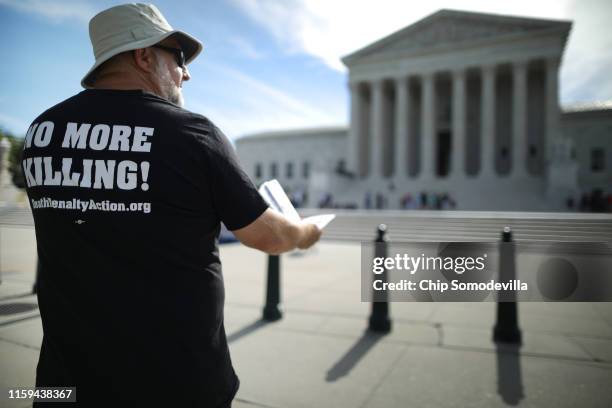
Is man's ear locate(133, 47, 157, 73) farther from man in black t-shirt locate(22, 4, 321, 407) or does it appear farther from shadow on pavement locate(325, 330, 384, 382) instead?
shadow on pavement locate(325, 330, 384, 382)

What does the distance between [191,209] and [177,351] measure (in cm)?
51

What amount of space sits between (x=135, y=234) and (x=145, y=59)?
703 millimetres

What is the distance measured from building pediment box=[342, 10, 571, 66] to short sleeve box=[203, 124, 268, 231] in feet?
131

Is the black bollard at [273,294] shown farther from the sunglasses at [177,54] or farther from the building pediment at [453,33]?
the building pediment at [453,33]

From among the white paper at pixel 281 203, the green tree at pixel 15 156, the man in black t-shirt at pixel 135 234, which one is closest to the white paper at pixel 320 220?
the white paper at pixel 281 203

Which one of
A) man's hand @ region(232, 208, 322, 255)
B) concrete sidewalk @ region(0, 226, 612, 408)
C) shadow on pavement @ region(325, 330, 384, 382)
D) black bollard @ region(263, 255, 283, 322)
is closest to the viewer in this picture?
man's hand @ region(232, 208, 322, 255)

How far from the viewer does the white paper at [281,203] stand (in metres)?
1.79

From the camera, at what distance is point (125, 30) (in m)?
1.61

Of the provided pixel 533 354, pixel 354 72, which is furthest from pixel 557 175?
pixel 533 354

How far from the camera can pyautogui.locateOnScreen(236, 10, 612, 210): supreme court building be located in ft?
121

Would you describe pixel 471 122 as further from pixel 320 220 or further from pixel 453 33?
pixel 320 220

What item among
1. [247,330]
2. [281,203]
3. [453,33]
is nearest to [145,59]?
[281,203]

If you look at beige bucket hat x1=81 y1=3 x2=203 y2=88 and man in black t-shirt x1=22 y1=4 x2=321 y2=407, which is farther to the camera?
beige bucket hat x1=81 y1=3 x2=203 y2=88

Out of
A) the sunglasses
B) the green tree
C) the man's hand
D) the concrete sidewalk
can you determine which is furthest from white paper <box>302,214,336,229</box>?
the green tree
